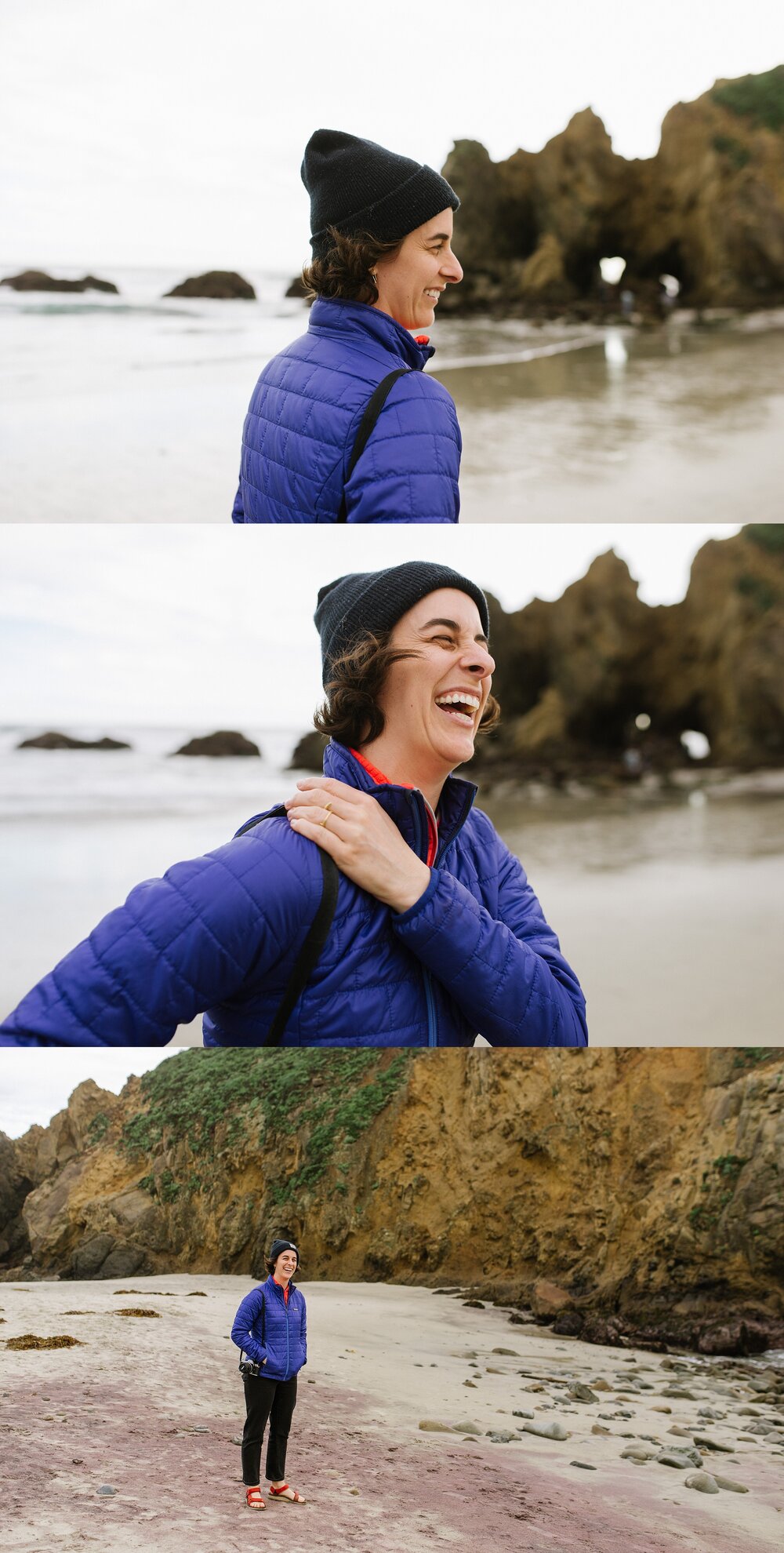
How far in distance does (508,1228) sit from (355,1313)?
1.16ft

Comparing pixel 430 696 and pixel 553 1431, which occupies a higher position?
pixel 430 696

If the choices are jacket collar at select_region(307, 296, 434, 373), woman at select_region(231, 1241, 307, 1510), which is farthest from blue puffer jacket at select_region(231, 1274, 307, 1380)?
jacket collar at select_region(307, 296, 434, 373)

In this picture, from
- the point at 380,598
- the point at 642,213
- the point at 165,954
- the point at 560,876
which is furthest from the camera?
the point at 642,213

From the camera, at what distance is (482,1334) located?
2625mm

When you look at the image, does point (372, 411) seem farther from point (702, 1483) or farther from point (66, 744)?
point (702, 1483)

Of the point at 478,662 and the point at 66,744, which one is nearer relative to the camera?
the point at 478,662

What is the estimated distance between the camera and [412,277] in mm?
1829

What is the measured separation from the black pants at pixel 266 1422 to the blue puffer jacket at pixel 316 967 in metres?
0.89

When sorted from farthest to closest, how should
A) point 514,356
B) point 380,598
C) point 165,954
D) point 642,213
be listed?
point 642,213 < point 514,356 < point 380,598 < point 165,954

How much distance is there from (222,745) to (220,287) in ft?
4.54

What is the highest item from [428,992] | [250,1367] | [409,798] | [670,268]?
[670,268]

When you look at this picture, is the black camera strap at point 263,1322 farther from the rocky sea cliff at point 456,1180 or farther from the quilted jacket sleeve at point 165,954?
the quilted jacket sleeve at point 165,954

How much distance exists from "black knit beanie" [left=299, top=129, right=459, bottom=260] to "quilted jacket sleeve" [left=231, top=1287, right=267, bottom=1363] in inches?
69.6

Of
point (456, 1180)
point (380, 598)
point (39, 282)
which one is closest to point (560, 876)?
point (456, 1180)
